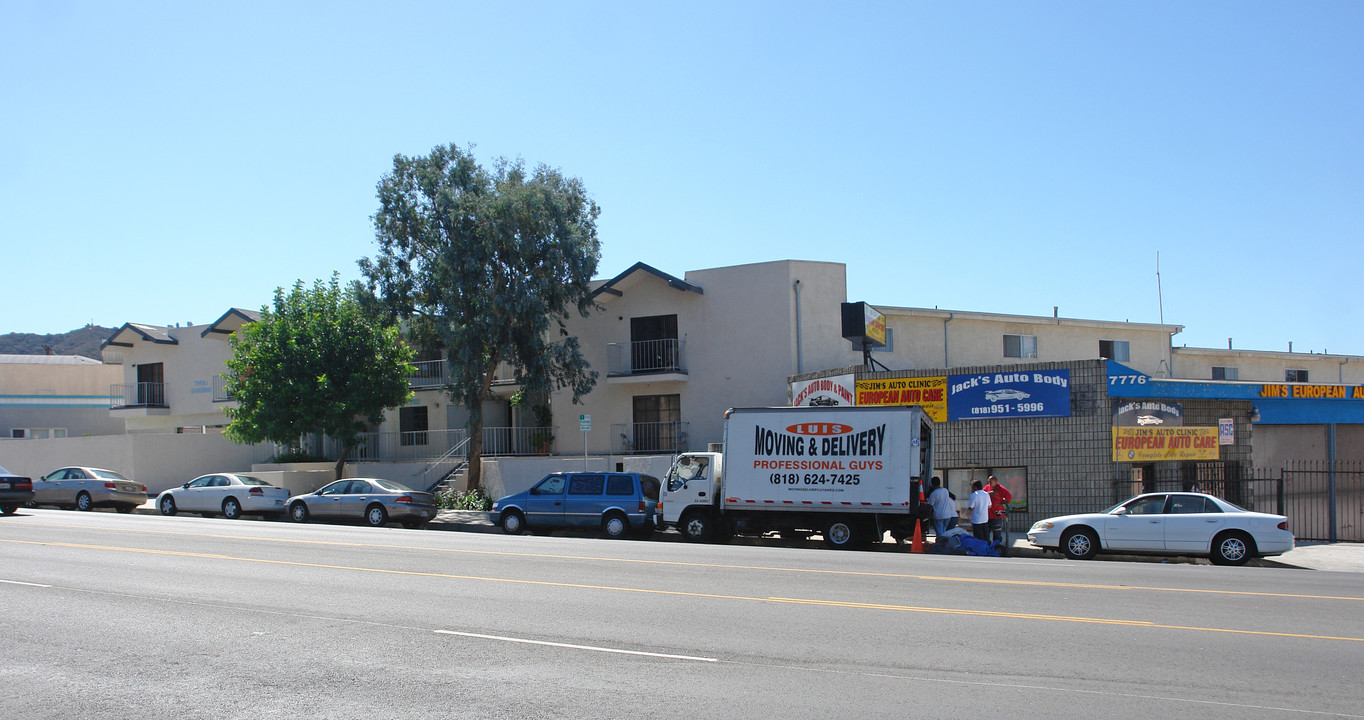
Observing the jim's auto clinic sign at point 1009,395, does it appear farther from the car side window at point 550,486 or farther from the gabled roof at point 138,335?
the gabled roof at point 138,335

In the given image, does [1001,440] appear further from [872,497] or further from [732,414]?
[732,414]

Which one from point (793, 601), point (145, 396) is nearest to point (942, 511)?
point (793, 601)

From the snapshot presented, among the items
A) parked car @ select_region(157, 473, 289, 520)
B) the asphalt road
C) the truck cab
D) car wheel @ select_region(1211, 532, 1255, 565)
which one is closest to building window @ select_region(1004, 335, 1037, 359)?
the truck cab

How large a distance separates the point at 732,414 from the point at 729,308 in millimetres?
10673

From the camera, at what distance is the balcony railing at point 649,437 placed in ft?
99.9

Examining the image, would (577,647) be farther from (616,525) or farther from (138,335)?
(138,335)

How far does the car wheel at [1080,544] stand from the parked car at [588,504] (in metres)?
8.46

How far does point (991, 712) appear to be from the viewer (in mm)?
6227

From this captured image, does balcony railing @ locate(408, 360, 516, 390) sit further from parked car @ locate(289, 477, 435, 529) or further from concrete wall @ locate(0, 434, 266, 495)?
parked car @ locate(289, 477, 435, 529)

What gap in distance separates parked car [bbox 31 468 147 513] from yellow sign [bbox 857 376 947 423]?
21256 millimetres

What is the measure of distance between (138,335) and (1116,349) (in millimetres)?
38709

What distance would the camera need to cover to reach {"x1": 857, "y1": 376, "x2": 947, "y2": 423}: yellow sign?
73.7 feet

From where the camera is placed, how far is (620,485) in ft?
70.9

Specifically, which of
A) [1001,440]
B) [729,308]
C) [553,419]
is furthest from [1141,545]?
[553,419]
